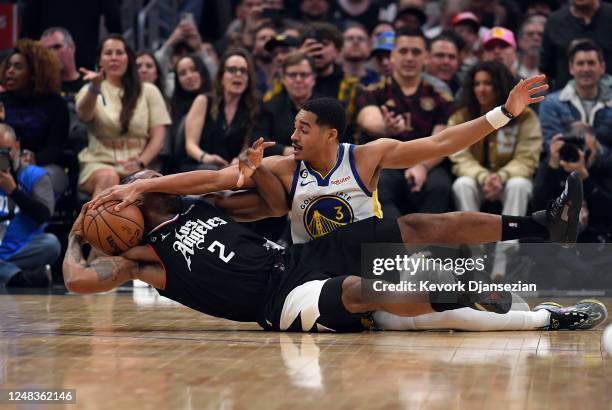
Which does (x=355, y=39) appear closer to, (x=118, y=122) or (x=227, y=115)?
(x=227, y=115)

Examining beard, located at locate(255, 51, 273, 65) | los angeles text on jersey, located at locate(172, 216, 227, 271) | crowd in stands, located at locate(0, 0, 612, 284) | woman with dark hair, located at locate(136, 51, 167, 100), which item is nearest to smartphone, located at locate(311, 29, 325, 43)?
crowd in stands, located at locate(0, 0, 612, 284)

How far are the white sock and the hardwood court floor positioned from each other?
0.08 metres

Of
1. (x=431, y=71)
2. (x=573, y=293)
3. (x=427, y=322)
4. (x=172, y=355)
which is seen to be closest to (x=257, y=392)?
(x=172, y=355)

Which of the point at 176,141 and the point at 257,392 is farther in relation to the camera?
the point at 176,141

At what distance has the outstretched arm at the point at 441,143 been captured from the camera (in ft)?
19.8

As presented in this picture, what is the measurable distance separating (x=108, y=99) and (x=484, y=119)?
4.36m

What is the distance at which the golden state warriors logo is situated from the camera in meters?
6.01

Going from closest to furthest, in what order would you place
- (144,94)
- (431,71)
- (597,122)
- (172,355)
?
(172,355)
(597,122)
(144,94)
(431,71)

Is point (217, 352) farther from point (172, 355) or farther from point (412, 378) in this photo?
point (412, 378)

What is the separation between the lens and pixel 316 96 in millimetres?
9492

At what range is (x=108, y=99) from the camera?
9438 millimetres

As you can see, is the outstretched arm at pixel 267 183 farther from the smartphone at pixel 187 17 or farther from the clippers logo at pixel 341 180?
the smartphone at pixel 187 17

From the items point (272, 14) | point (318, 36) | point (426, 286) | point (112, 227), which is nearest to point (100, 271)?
point (112, 227)

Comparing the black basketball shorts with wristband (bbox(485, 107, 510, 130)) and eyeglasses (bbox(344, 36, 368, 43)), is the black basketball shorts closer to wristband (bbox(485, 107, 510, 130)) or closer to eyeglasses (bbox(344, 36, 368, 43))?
wristband (bbox(485, 107, 510, 130))
